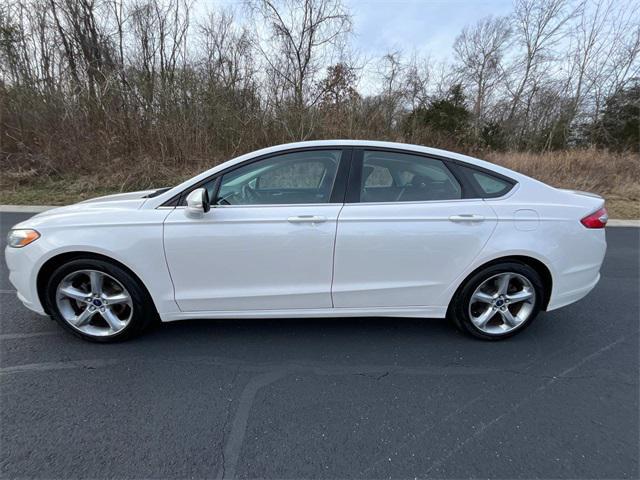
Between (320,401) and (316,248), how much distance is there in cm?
100

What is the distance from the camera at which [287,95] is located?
12.5 m

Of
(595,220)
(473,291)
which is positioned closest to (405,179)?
(473,291)

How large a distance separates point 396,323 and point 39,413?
2.53 m

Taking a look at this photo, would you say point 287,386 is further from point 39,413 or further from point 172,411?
point 39,413

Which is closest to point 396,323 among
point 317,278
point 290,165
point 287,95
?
point 317,278

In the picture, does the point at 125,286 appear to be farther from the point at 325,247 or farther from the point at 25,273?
the point at 325,247

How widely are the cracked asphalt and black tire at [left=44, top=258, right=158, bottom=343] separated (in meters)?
0.09

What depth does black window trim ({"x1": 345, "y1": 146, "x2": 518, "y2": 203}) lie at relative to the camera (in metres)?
2.50

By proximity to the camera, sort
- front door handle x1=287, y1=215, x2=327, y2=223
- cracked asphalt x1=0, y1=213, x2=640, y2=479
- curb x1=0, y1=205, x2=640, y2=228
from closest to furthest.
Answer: cracked asphalt x1=0, y1=213, x2=640, y2=479, front door handle x1=287, y1=215, x2=327, y2=223, curb x1=0, y1=205, x2=640, y2=228

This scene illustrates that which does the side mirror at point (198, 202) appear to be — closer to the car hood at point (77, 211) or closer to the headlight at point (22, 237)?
the car hood at point (77, 211)

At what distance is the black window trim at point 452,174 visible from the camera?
2.50 m

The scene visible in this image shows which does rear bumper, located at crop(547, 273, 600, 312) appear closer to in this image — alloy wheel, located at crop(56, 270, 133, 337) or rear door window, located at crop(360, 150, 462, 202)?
rear door window, located at crop(360, 150, 462, 202)

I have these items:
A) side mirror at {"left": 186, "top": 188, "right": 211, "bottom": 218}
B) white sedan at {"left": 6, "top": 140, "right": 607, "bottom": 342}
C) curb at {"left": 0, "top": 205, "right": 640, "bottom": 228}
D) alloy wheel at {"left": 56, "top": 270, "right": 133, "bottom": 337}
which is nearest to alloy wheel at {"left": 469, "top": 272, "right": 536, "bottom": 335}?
white sedan at {"left": 6, "top": 140, "right": 607, "bottom": 342}

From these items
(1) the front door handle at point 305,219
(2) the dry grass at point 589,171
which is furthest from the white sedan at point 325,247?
(2) the dry grass at point 589,171
